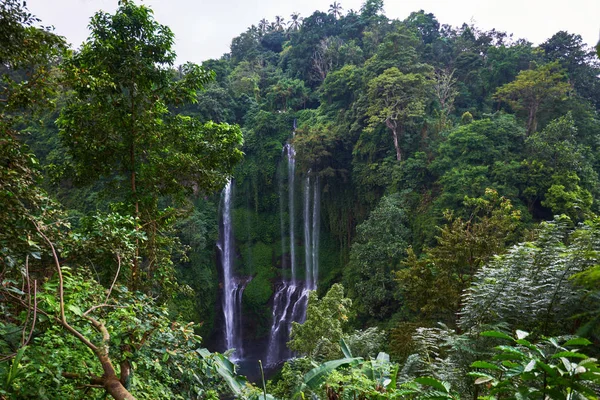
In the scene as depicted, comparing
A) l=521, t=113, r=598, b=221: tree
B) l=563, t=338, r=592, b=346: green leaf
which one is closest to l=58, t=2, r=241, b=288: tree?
l=563, t=338, r=592, b=346: green leaf

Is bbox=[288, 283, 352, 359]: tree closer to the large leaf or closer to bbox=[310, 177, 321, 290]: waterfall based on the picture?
the large leaf

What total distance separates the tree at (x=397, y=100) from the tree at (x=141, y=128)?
1057 cm

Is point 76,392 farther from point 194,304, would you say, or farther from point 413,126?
point 194,304

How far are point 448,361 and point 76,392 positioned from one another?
358cm

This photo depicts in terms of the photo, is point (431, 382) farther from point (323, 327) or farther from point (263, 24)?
point (263, 24)

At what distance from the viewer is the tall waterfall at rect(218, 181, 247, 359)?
1900 centimetres

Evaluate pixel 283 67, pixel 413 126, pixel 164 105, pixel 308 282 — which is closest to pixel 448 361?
pixel 164 105

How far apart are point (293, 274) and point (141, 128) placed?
16.1 meters

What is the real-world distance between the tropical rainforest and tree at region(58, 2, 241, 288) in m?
0.03

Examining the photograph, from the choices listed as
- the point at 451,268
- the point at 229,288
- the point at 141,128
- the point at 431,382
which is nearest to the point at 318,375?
the point at 431,382

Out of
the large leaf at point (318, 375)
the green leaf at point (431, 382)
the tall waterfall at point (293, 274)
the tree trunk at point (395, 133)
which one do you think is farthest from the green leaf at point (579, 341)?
the tall waterfall at point (293, 274)

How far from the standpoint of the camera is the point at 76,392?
2252 mm

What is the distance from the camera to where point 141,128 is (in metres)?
5.03

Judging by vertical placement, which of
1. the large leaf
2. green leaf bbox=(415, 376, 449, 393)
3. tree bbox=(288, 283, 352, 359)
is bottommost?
tree bbox=(288, 283, 352, 359)
